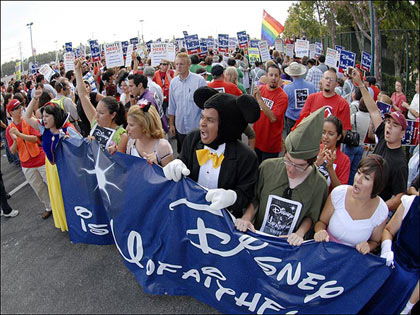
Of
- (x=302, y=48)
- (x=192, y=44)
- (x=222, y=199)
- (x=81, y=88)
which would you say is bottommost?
(x=222, y=199)

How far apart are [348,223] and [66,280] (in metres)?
3.35

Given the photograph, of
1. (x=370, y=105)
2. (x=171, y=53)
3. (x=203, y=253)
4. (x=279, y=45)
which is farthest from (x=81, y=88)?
(x=279, y=45)

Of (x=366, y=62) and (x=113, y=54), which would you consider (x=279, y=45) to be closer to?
(x=366, y=62)

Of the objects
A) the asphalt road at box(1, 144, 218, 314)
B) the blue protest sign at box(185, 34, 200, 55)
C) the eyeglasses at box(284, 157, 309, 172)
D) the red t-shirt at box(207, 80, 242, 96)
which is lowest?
the asphalt road at box(1, 144, 218, 314)

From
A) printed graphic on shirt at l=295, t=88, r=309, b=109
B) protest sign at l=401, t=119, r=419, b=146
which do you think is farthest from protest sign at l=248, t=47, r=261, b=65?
protest sign at l=401, t=119, r=419, b=146

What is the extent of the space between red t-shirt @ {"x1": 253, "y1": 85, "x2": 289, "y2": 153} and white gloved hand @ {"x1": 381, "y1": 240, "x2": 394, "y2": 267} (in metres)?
2.73

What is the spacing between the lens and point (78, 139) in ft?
14.0

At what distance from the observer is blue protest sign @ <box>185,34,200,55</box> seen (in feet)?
35.4

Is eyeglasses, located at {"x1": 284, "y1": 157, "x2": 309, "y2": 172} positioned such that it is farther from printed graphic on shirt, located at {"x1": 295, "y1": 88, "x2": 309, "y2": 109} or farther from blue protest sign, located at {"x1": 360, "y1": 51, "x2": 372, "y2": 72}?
blue protest sign, located at {"x1": 360, "y1": 51, "x2": 372, "y2": 72}

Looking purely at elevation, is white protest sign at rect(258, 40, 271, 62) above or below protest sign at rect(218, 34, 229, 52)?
below

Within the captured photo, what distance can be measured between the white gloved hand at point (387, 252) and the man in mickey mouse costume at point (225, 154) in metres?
1.02

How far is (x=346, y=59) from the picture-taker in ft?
22.3

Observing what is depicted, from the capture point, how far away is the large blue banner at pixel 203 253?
92.7 inches

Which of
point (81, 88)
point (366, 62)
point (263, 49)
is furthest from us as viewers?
point (263, 49)
